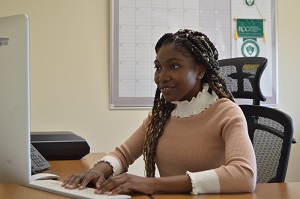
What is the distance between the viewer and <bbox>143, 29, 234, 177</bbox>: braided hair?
1.49 metres

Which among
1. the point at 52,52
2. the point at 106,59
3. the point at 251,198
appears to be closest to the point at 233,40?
the point at 106,59

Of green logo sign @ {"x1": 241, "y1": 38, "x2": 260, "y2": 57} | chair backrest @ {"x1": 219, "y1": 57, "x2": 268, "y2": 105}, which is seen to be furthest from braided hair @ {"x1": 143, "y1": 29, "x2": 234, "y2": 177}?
green logo sign @ {"x1": 241, "y1": 38, "x2": 260, "y2": 57}

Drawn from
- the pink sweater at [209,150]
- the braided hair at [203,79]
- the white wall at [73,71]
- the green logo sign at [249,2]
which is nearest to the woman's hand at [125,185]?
the pink sweater at [209,150]

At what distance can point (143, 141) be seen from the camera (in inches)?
63.0

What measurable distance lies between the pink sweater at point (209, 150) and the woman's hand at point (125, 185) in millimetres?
123

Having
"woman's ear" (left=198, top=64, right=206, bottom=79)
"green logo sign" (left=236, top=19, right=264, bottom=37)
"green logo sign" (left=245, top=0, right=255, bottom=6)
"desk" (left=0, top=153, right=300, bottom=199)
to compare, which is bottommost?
"desk" (left=0, top=153, right=300, bottom=199)

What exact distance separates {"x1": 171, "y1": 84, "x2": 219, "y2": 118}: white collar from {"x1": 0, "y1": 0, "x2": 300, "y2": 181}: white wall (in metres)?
1.21

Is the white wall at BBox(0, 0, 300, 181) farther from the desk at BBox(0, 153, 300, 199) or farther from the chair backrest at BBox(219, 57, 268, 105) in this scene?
the desk at BBox(0, 153, 300, 199)

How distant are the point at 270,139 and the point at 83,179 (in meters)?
0.87

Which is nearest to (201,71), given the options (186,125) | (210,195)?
(186,125)

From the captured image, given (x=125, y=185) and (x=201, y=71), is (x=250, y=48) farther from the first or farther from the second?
(x=125, y=185)

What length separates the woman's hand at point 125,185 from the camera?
3.51 ft

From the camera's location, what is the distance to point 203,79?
1567 mm

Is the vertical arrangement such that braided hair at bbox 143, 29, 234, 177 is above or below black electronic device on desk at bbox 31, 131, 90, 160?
above
